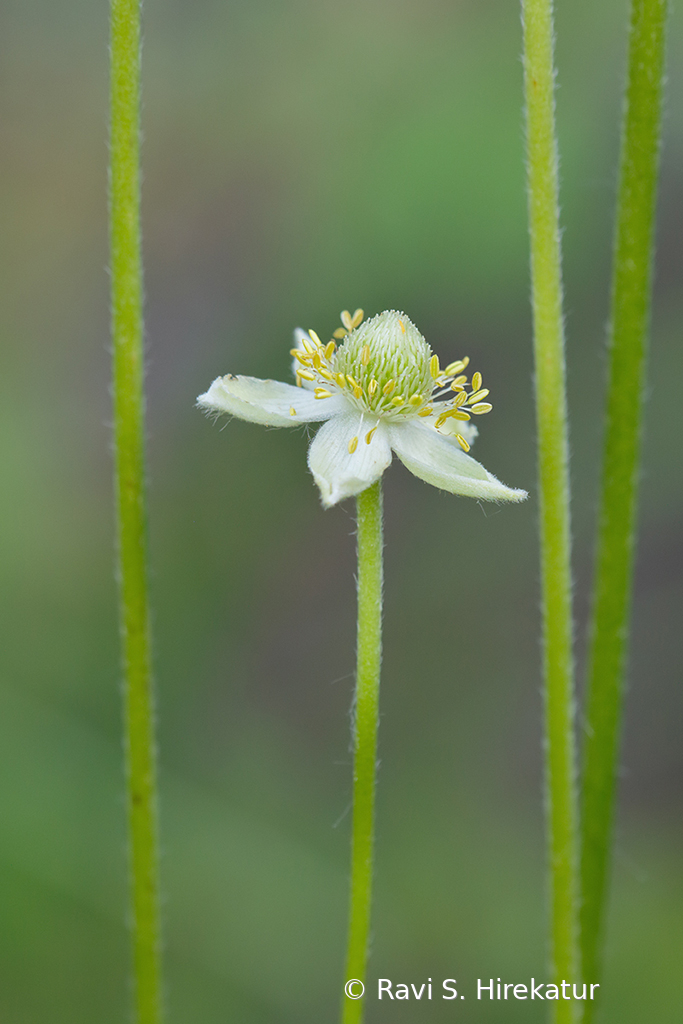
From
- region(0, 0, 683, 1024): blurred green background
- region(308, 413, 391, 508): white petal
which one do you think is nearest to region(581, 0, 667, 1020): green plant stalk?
region(308, 413, 391, 508): white petal

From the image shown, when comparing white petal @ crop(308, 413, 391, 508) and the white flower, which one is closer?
white petal @ crop(308, 413, 391, 508)

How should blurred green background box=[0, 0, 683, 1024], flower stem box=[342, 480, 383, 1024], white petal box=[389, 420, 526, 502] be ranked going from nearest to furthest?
flower stem box=[342, 480, 383, 1024]
white petal box=[389, 420, 526, 502]
blurred green background box=[0, 0, 683, 1024]

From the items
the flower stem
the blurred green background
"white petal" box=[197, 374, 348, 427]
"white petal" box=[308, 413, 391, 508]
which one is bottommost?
the flower stem

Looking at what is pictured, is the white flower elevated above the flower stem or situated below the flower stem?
above

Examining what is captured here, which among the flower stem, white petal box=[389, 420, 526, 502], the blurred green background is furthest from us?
the blurred green background

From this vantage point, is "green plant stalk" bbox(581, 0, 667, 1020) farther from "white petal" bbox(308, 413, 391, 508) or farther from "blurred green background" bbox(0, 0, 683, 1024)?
"blurred green background" bbox(0, 0, 683, 1024)

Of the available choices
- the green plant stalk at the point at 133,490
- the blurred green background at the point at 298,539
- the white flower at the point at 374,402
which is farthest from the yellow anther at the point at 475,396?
the blurred green background at the point at 298,539

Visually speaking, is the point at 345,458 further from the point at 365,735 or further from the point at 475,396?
the point at 365,735
